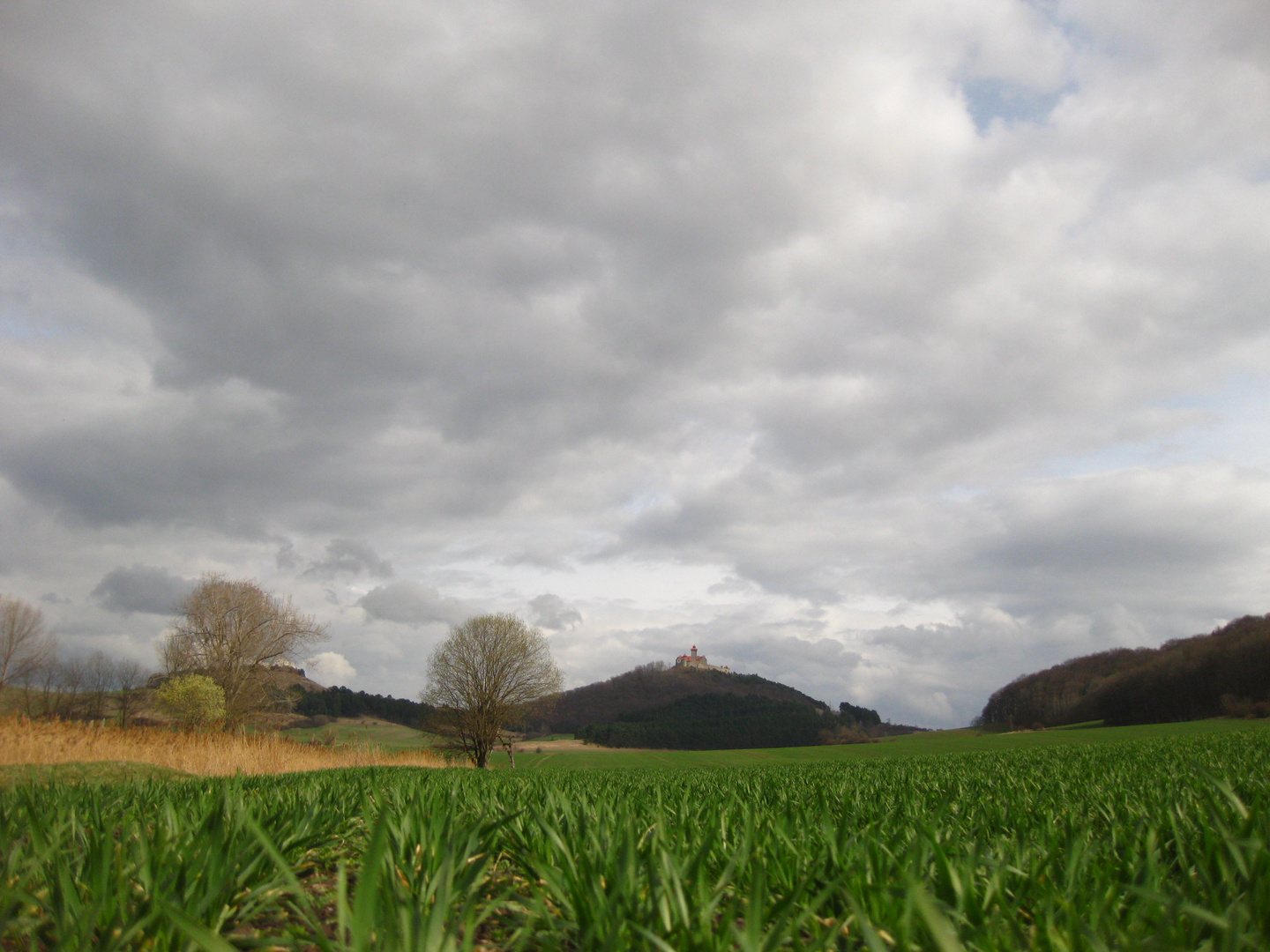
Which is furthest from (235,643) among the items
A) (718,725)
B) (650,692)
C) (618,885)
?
(650,692)

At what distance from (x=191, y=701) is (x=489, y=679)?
18389mm

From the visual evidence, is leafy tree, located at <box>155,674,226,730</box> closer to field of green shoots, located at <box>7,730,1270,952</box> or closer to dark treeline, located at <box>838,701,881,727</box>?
field of green shoots, located at <box>7,730,1270,952</box>

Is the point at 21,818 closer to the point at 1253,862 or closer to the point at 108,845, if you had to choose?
the point at 108,845

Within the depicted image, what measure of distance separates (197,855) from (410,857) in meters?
0.59

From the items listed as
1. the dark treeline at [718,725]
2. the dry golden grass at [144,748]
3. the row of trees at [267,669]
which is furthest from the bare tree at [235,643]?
the dark treeline at [718,725]

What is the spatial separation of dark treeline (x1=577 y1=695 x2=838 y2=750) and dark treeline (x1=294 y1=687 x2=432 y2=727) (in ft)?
110

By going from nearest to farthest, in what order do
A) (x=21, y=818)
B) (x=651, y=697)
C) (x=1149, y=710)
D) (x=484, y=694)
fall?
(x=21, y=818), (x=484, y=694), (x=1149, y=710), (x=651, y=697)

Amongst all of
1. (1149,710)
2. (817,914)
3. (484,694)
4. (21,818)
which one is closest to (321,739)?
(484,694)

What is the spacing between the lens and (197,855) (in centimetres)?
184

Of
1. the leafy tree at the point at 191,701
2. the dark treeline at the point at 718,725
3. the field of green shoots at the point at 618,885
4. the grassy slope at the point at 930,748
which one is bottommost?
the dark treeline at the point at 718,725

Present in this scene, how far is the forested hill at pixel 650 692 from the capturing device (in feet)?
485

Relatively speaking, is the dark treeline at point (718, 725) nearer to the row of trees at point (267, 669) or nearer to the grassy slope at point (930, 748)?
the grassy slope at point (930, 748)

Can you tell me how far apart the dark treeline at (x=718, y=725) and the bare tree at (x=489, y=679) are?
66.1 meters

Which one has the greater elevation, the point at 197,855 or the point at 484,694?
the point at 197,855
